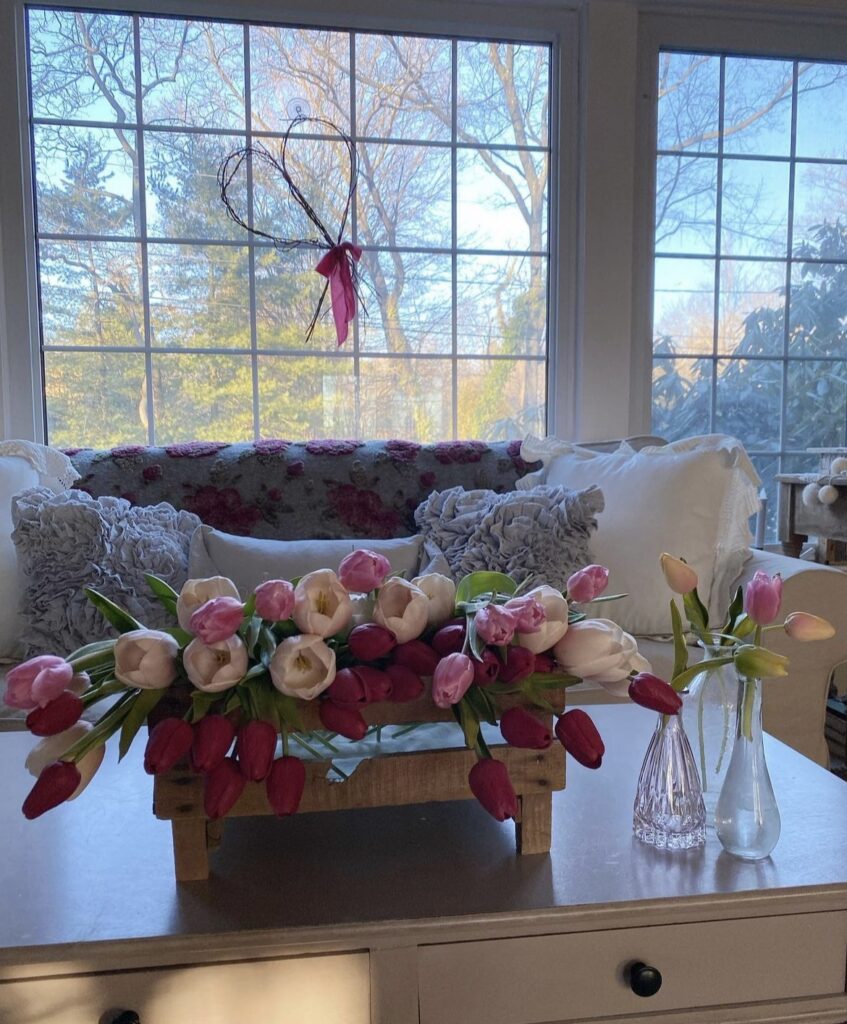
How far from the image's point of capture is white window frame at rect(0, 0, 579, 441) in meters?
2.15

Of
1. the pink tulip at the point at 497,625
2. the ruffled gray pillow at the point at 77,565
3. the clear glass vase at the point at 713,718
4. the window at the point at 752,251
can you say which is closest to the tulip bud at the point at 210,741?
the pink tulip at the point at 497,625

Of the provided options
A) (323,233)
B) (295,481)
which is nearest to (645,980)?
(295,481)

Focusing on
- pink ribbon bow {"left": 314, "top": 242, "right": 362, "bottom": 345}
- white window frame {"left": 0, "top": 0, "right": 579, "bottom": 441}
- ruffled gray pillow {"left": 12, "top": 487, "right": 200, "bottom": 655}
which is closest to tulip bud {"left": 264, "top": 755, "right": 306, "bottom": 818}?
ruffled gray pillow {"left": 12, "top": 487, "right": 200, "bottom": 655}

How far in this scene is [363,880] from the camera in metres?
0.74

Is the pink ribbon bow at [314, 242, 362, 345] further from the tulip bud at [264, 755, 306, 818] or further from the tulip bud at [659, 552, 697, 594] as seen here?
the tulip bud at [264, 755, 306, 818]

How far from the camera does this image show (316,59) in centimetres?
226

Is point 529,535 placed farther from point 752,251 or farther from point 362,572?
point 752,251

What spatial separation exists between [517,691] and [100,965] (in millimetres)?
421

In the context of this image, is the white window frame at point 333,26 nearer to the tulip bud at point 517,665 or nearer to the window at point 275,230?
the window at point 275,230

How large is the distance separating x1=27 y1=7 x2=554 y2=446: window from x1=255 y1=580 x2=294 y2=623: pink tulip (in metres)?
1.77

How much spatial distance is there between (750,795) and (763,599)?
0.20m

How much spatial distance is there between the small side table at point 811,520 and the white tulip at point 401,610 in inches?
63.1

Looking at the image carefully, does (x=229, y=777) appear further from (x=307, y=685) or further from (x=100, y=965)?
(x=100, y=965)

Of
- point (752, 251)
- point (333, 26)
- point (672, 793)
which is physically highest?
point (333, 26)
